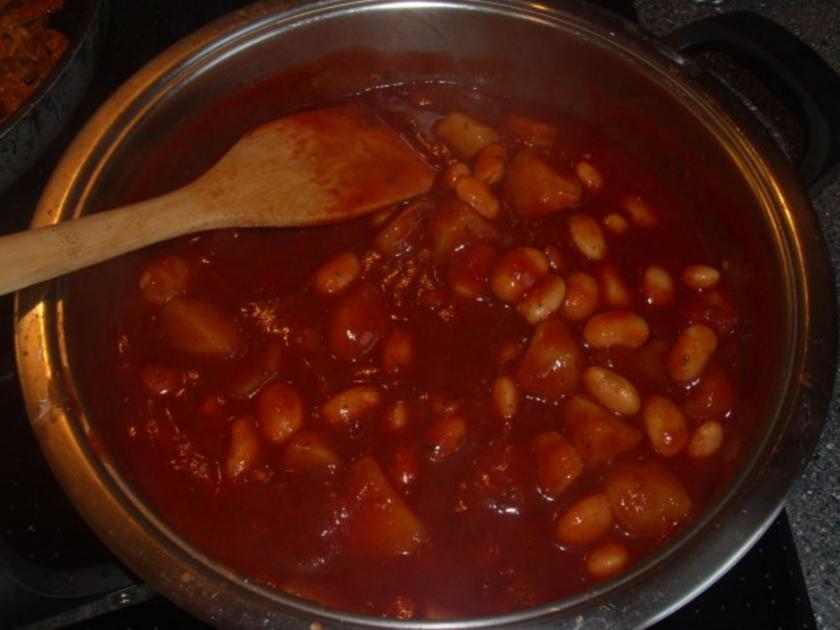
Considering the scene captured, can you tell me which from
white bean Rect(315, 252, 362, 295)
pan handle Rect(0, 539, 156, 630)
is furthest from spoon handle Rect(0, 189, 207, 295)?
pan handle Rect(0, 539, 156, 630)

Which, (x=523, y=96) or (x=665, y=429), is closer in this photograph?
(x=665, y=429)

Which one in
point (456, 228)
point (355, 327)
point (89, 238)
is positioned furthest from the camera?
point (456, 228)

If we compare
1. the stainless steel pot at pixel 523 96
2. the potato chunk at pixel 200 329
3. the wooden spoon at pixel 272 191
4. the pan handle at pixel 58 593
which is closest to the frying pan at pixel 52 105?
the stainless steel pot at pixel 523 96

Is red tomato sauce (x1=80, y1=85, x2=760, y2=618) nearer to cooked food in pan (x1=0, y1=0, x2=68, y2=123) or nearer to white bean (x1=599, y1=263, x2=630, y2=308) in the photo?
white bean (x1=599, y1=263, x2=630, y2=308)

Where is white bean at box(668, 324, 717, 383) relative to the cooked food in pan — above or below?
below

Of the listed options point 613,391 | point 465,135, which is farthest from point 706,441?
A: point 465,135

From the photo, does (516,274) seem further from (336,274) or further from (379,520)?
(379,520)
